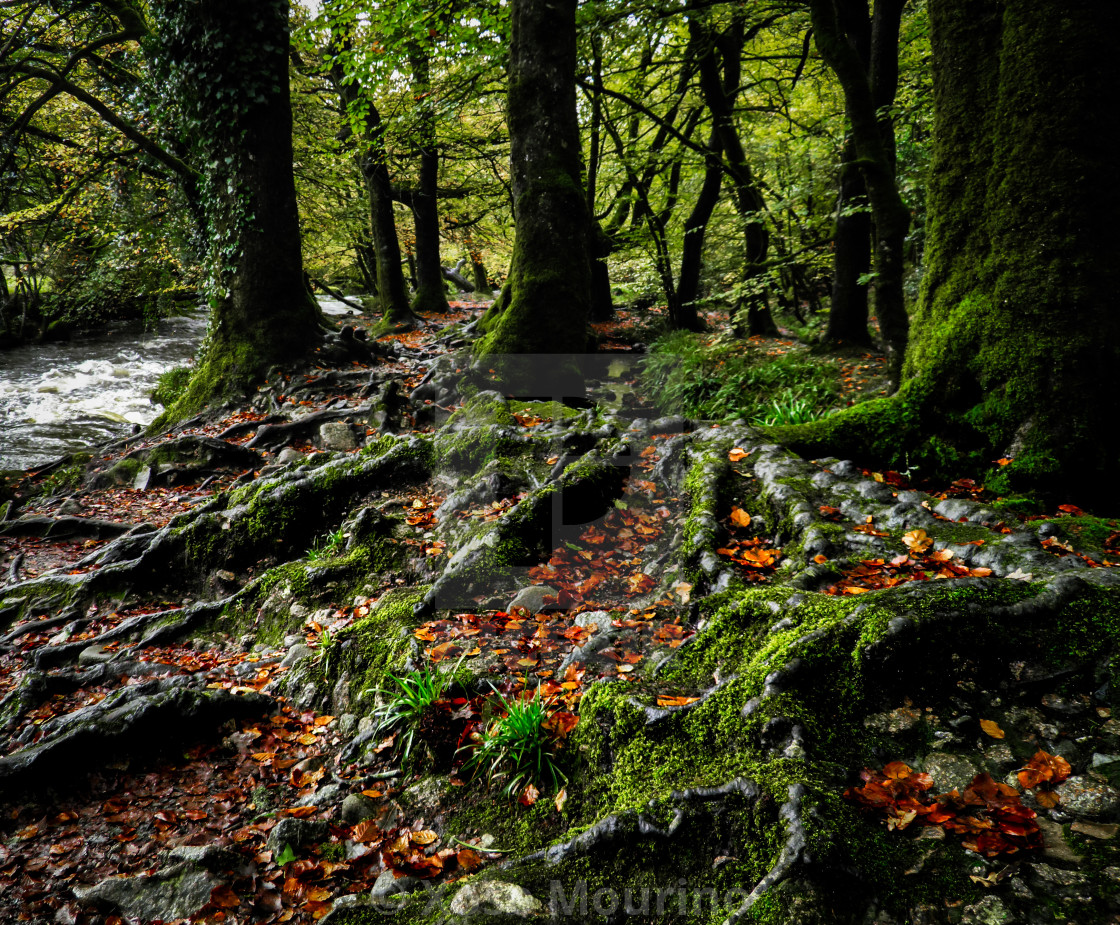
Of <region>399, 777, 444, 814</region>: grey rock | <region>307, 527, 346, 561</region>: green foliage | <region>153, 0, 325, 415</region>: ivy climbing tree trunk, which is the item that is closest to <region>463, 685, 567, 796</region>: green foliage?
<region>399, 777, 444, 814</region>: grey rock

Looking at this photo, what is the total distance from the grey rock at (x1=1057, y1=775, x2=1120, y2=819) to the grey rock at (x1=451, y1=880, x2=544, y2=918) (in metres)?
1.70

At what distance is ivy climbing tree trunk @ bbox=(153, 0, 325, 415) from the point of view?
891 centimetres

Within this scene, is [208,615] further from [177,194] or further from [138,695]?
[177,194]

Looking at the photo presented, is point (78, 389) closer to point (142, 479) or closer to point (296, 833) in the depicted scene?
point (142, 479)

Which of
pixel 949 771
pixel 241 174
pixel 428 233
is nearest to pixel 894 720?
pixel 949 771

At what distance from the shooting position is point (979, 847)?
1.62m

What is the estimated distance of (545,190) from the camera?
7434 mm

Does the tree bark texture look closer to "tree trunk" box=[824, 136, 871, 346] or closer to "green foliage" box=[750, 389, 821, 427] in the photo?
"green foliage" box=[750, 389, 821, 427]

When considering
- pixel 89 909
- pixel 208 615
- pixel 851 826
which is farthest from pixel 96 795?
pixel 851 826

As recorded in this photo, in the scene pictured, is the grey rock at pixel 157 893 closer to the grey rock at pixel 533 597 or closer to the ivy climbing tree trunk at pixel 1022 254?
the grey rock at pixel 533 597

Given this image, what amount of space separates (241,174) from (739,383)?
886 cm

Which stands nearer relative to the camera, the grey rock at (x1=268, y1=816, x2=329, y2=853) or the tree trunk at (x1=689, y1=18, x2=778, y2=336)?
the grey rock at (x1=268, y1=816, x2=329, y2=853)

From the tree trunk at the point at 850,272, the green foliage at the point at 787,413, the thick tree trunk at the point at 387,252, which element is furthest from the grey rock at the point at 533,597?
the thick tree trunk at the point at 387,252

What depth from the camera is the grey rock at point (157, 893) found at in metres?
2.26
